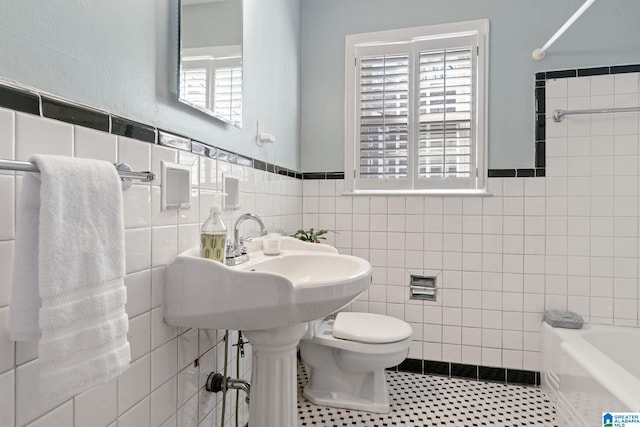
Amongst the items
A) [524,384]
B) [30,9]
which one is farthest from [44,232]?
[524,384]

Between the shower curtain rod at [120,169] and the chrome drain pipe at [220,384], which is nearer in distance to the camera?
the shower curtain rod at [120,169]

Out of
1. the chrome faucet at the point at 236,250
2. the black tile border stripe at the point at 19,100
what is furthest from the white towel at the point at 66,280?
the chrome faucet at the point at 236,250

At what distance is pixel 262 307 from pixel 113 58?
0.72 metres

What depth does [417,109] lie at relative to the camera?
7.30ft

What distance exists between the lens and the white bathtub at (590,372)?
1.25m

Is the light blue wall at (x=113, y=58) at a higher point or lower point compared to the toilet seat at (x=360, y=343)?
higher

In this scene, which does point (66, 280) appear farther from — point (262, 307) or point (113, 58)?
point (113, 58)

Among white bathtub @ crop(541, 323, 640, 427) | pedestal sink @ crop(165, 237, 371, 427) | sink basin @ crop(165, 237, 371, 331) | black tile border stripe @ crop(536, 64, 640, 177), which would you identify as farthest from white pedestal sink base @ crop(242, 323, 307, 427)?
black tile border stripe @ crop(536, 64, 640, 177)

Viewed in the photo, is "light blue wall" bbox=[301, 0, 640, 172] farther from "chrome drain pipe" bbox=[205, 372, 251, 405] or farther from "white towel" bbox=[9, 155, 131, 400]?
"white towel" bbox=[9, 155, 131, 400]

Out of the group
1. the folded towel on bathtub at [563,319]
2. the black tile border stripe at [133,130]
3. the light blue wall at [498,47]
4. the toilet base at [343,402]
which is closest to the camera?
the black tile border stripe at [133,130]

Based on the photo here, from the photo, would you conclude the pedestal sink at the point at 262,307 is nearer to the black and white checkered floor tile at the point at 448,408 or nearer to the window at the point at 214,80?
the window at the point at 214,80

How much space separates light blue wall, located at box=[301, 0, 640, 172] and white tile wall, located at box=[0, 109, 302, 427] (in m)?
1.09

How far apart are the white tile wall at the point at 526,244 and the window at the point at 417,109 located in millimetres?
175

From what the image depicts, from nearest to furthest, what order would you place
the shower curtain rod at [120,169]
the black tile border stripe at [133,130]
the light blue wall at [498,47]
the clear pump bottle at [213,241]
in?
the shower curtain rod at [120,169] → the black tile border stripe at [133,130] → the clear pump bottle at [213,241] → the light blue wall at [498,47]
